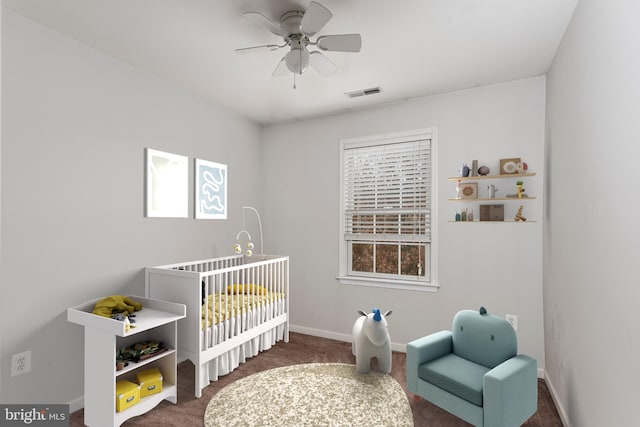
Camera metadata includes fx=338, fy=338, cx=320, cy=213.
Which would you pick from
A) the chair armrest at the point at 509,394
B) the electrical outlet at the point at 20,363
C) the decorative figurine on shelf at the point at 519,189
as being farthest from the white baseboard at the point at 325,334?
the electrical outlet at the point at 20,363

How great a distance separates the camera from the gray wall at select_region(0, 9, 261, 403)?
2006 mm

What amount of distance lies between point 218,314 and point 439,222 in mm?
2120

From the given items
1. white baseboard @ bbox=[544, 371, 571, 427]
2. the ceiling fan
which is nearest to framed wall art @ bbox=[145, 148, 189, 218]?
the ceiling fan

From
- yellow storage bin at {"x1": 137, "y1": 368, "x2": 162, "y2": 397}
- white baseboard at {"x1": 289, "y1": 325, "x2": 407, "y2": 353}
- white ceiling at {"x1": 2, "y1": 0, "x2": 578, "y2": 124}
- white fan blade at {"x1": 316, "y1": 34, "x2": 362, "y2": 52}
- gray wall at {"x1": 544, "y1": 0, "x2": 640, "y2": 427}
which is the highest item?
white ceiling at {"x1": 2, "y1": 0, "x2": 578, "y2": 124}

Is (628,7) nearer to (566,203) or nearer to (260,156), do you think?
(566,203)

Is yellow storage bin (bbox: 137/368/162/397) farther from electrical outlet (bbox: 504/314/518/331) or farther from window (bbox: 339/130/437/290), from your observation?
electrical outlet (bbox: 504/314/518/331)

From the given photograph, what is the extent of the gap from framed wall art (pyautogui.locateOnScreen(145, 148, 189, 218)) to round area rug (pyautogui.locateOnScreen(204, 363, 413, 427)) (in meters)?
1.54

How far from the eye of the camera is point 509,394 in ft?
6.00

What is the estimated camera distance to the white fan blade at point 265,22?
1.81m

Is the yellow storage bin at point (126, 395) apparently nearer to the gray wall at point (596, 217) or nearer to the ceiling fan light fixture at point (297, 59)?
the ceiling fan light fixture at point (297, 59)

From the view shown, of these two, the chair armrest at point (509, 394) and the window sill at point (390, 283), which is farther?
the window sill at point (390, 283)

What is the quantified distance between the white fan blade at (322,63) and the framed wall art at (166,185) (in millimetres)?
1579

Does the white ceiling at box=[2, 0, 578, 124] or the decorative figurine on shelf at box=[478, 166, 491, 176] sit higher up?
the white ceiling at box=[2, 0, 578, 124]

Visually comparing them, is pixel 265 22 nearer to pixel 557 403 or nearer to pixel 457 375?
pixel 457 375
